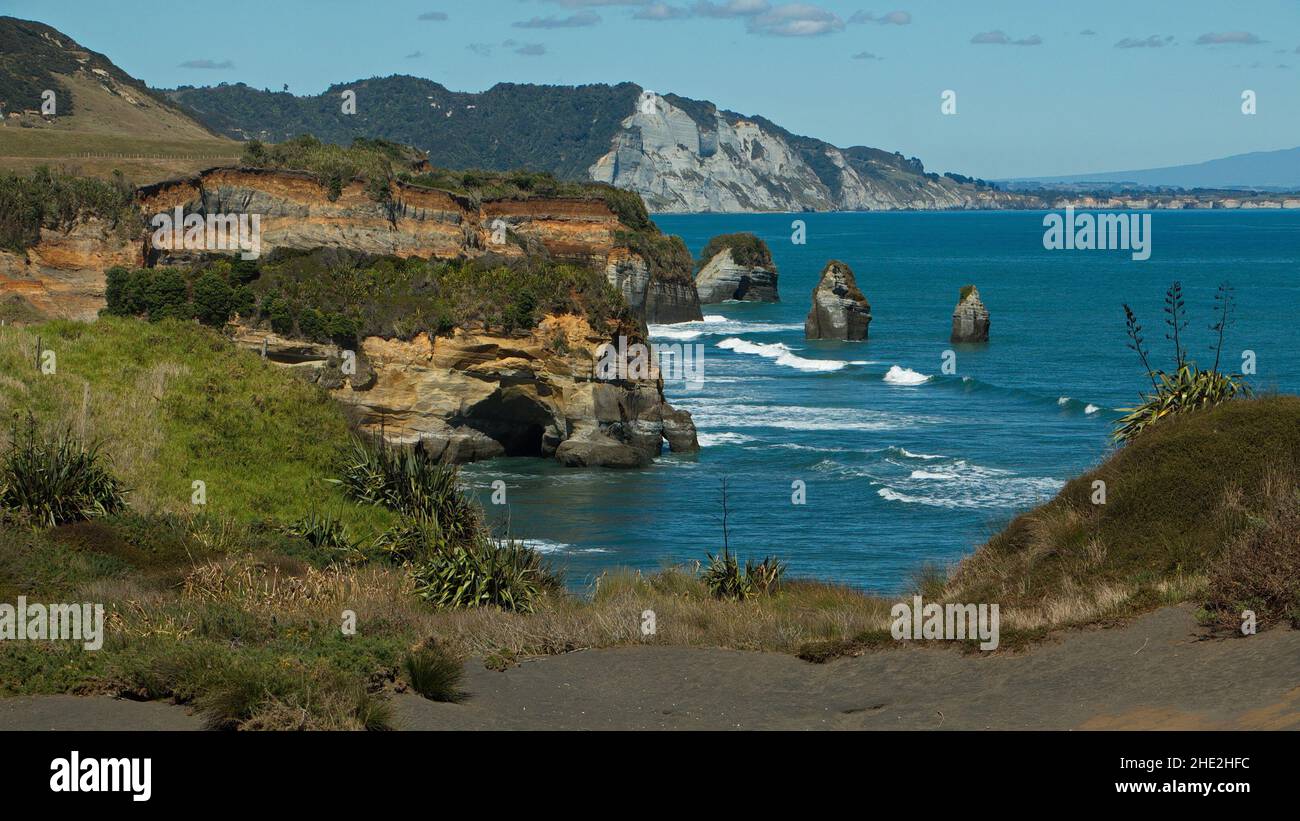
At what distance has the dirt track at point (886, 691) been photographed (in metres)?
13.5

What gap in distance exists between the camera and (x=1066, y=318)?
104m

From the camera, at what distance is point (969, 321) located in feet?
294

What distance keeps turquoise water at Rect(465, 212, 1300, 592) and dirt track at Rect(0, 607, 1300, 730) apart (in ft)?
39.1

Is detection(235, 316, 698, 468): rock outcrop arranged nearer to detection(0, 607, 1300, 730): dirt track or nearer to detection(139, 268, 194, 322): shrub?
detection(139, 268, 194, 322): shrub

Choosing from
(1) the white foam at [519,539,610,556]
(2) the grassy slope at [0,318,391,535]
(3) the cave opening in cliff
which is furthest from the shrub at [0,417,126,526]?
(3) the cave opening in cliff

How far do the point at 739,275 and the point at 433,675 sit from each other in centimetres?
11269

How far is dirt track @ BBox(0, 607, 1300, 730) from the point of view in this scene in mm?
13469

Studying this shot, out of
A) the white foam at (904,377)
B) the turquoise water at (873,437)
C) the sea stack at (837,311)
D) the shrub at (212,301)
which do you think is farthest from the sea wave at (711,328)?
the shrub at (212,301)

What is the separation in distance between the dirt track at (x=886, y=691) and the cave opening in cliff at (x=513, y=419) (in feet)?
115

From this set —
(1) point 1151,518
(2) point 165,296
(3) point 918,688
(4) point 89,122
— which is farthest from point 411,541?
(4) point 89,122
